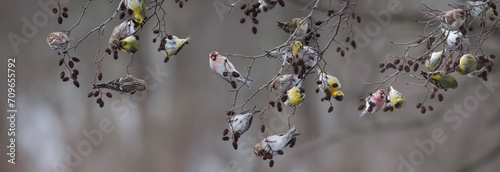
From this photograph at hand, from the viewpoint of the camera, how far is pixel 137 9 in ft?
2.33

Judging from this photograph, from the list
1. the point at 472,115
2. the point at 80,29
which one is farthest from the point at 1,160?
the point at 472,115

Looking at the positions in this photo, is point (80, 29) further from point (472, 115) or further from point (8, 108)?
point (472, 115)

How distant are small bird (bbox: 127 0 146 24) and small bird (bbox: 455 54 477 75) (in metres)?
0.48

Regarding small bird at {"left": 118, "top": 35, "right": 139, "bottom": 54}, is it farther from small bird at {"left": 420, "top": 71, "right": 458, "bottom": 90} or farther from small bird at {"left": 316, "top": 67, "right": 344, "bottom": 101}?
small bird at {"left": 420, "top": 71, "right": 458, "bottom": 90}

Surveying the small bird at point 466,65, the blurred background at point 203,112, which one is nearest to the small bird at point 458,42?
the small bird at point 466,65

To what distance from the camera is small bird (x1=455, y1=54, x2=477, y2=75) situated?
78 centimetres

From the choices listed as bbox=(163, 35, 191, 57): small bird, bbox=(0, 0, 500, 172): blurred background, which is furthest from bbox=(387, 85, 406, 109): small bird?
bbox=(0, 0, 500, 172): blurred background

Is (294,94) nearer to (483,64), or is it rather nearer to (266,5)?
(266,5)

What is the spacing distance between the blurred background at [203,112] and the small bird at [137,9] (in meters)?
1.14

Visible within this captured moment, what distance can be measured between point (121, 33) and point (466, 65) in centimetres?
52

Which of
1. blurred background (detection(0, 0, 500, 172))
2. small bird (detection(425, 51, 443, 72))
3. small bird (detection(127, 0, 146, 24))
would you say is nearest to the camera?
small bird (detection(127, 0, 146, 24))

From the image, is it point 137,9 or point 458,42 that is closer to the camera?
point 137,9

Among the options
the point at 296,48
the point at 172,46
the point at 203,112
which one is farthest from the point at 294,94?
the point at 203,112

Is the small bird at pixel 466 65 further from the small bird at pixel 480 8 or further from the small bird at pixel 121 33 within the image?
the small bird at pixel 121 33
